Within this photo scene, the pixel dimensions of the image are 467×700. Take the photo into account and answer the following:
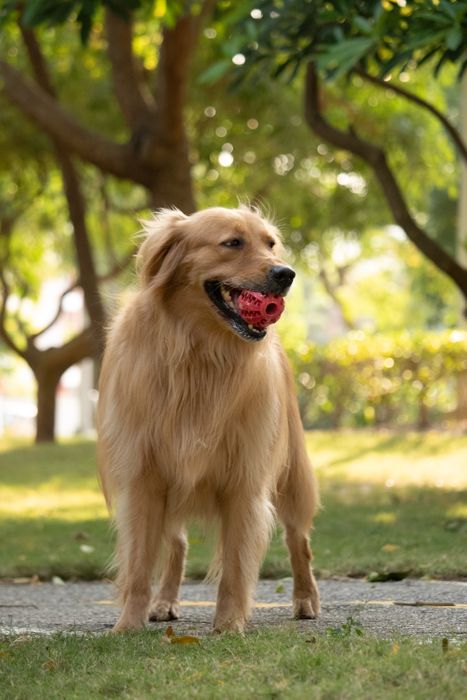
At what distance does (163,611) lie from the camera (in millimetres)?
6309

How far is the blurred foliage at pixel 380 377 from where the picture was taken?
60.7 feet

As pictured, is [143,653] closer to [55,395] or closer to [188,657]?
[188,657]

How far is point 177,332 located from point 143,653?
1.44m

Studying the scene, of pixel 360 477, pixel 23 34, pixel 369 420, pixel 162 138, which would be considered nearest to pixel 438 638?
pixel 360 477

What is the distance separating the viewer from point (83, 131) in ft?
46.6

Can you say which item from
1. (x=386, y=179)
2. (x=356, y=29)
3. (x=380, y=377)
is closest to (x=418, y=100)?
(x=386, y=179)

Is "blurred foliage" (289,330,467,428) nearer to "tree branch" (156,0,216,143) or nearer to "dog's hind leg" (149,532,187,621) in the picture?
"tree branch" (156,0,216,143)

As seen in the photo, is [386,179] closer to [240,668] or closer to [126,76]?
[126,76]

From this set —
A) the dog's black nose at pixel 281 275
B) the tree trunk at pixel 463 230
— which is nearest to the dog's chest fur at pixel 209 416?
the dog's black nose at pixel 281 275

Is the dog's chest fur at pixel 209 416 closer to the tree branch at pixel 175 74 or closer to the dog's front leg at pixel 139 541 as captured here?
the dog's front leg at pixel 139 541

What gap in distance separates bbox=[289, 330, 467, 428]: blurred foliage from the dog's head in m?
12.9

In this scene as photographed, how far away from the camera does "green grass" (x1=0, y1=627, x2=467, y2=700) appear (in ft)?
13.3

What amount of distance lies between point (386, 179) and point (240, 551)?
6181mm

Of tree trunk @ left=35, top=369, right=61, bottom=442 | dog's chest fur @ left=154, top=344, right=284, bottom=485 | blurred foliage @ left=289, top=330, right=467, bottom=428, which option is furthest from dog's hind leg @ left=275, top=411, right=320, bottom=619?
tree trunk @ left=35, top=369, right=61, bottom=442
